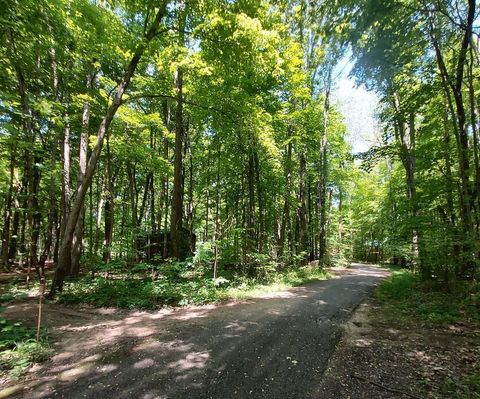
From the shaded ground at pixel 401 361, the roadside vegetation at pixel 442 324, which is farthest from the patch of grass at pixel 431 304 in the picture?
the shaded ground at pixel 401 361

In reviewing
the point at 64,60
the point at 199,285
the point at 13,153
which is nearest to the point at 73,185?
the point at 13,153

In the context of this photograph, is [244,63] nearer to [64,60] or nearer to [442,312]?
[64,60]

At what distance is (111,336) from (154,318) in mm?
1479

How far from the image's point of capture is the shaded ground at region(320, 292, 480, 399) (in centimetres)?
351

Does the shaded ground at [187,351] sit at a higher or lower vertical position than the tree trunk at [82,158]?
lower

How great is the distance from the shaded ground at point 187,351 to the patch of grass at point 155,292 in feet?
1.67

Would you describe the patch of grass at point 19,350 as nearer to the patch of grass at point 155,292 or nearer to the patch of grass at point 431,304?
the patch of grass at point 155,292

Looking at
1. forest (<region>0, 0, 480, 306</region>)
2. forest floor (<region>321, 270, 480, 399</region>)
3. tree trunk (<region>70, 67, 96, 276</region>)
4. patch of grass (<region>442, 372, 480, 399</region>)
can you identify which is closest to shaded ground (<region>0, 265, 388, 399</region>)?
forest floor (<region>321, 270, 480, 399</region>)

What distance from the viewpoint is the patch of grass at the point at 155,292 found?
805 centimetres

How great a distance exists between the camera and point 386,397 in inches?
132

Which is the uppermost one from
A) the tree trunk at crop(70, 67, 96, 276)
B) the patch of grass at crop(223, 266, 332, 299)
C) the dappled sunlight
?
the tree trunk at crop(70, 67, 96, 276)

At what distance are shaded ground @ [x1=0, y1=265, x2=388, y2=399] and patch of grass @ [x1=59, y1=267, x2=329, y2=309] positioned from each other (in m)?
0.51

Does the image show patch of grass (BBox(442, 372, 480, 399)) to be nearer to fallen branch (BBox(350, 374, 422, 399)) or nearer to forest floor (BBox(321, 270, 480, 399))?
forest floor (BBox(321, 270, 480, 399))

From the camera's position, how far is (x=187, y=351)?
14.8 feet
